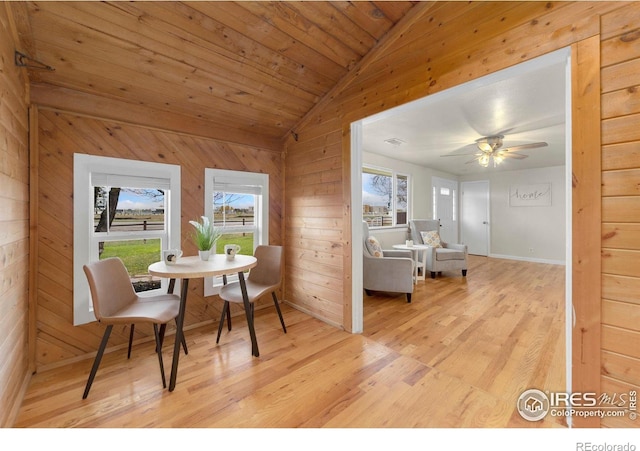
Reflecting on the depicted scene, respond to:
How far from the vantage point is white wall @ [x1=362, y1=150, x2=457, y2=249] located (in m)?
5.00

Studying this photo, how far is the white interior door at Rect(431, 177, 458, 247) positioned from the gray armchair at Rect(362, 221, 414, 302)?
359cm

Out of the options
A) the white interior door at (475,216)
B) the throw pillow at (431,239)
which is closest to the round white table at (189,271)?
the throw pillow at (431,239)

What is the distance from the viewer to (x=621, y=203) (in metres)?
1.23

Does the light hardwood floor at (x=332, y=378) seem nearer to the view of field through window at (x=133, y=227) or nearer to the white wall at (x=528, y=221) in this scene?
the view of field through window at (x=133, y=227)

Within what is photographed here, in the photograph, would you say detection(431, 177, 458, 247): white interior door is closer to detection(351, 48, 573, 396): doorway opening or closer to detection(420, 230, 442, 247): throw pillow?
detection(420, 230, 442, 247): throw pillow

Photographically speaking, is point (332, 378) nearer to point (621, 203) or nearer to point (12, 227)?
point (621, 203)

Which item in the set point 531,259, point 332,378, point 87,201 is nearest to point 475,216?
point 531,259

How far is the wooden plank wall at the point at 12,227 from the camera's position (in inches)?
54.0

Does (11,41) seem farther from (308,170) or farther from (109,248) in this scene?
(308,170)

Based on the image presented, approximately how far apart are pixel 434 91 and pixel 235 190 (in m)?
2.23

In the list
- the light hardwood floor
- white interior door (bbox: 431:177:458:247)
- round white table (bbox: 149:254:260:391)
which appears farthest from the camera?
white interior door (bbox: 431:177:458:247)

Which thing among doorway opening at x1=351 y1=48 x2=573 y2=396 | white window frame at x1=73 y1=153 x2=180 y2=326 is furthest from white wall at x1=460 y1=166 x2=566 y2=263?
white window frame at x1=73 y1=153 x2=180 y2=326
